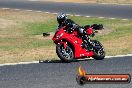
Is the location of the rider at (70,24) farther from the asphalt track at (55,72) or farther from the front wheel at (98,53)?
the asphalt track at (55,72)

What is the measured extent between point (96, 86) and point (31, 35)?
49.2 feet

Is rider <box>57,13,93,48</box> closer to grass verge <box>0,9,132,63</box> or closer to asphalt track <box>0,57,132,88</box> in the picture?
asphalt track <box>0,57,132,88</box>

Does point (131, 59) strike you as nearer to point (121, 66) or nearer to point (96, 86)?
point (121, 66)

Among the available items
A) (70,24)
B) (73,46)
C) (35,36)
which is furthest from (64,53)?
(35,36)

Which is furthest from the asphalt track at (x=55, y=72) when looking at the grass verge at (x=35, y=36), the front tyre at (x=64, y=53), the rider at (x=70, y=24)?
the grass verge at (x=35, y=36)

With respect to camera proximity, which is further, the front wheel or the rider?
the rider

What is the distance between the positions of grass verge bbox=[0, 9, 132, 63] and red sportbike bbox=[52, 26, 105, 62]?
4.77ft

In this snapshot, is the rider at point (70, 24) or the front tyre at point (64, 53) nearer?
the front tyre at point (64, 53)

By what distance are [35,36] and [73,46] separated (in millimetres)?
9925

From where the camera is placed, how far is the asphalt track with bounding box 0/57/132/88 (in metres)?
12.3

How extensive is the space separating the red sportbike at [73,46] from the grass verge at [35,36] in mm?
1455

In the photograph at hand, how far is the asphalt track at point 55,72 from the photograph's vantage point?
12.3m

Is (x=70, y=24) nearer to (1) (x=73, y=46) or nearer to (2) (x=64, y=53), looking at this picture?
(1) (x=73, y=46)

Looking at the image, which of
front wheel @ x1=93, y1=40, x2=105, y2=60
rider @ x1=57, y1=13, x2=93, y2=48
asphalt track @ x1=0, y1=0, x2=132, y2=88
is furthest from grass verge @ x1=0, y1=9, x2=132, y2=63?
asphalt track @ x1=0, y1=0, x2=132, y2=88
